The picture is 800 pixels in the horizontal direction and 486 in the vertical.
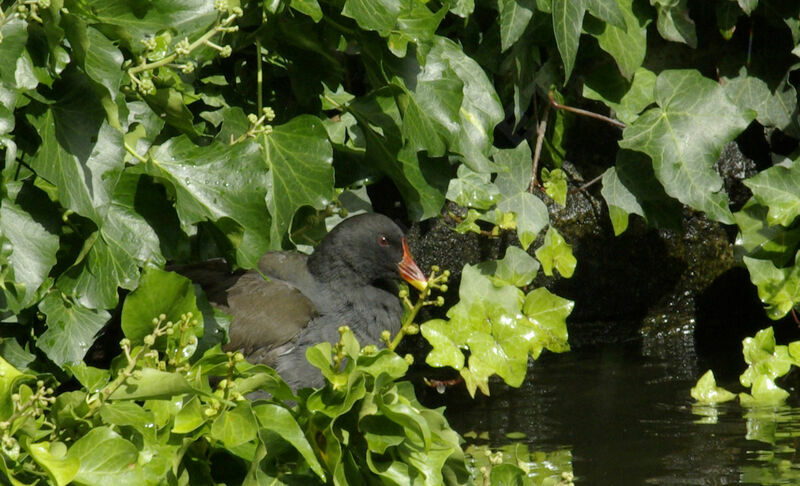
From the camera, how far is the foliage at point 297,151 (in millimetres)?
2080

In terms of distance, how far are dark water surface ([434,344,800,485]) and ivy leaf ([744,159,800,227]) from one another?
67 cm

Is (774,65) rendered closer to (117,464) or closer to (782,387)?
(782,387)

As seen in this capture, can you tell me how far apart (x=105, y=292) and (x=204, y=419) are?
506mm

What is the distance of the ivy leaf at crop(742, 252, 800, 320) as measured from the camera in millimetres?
3863

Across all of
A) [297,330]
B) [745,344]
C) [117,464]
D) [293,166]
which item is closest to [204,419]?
[117,464]

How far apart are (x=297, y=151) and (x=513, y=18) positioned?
1.06m

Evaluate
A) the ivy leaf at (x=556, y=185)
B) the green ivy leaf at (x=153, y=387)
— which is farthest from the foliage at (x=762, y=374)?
the green ivy leaf at (x=153, y=387)

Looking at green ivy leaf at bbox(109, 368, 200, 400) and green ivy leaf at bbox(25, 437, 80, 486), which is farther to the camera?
green ivy leaf at bbox(109, 368, 200, 400)

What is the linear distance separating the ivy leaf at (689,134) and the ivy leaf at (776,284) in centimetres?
36

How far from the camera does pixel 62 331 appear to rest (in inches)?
96.0

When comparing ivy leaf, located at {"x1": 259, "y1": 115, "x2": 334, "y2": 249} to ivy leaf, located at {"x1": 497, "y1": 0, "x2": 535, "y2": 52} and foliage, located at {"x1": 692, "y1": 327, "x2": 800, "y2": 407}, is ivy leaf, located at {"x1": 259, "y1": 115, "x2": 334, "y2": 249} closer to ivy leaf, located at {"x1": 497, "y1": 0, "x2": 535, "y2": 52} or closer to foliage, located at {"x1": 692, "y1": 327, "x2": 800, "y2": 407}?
ivy leaf, located at {"x1": 497, "y1": 0, "x2": 535, "y2": 52}

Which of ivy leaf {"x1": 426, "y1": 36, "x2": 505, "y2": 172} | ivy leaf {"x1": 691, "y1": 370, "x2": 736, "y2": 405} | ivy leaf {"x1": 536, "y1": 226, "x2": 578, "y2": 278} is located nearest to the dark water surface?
ivy leaf {"x1": 691, "y1": 370, "x2": 736, "y2": 405}

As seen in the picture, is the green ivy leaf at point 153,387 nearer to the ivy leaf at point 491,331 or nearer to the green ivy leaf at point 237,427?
the green ivy leaf at point 237,427

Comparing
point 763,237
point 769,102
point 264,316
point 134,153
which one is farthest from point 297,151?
point 769,102
